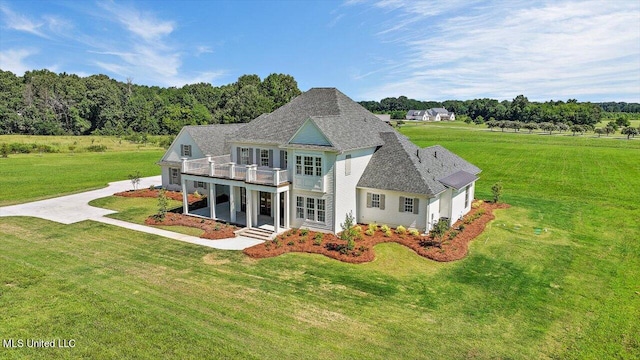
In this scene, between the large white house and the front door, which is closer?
the large white house

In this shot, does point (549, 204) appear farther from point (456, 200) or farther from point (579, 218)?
point (456, 200)

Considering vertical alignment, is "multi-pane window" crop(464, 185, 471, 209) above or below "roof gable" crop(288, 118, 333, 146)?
below

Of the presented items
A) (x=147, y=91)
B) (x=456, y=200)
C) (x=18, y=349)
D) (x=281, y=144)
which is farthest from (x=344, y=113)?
(x=147, y=91)

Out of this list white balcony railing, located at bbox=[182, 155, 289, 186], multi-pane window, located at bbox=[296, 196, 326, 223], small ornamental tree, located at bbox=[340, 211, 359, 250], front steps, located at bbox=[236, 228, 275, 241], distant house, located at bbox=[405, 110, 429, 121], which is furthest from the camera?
distant house, located at bbox=[405, 110, 429, 121]

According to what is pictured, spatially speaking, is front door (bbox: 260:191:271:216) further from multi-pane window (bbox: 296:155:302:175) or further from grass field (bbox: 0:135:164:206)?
grass field (bbox: 0:135:164:206)

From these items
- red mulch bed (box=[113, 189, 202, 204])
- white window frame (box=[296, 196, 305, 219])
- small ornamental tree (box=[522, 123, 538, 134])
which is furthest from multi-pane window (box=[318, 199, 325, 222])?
small ornamental tree (box=[522, 123, 538, 134])

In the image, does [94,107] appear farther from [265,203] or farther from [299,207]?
[299,207]

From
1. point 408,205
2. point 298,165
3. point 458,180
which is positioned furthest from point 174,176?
point 458,180
